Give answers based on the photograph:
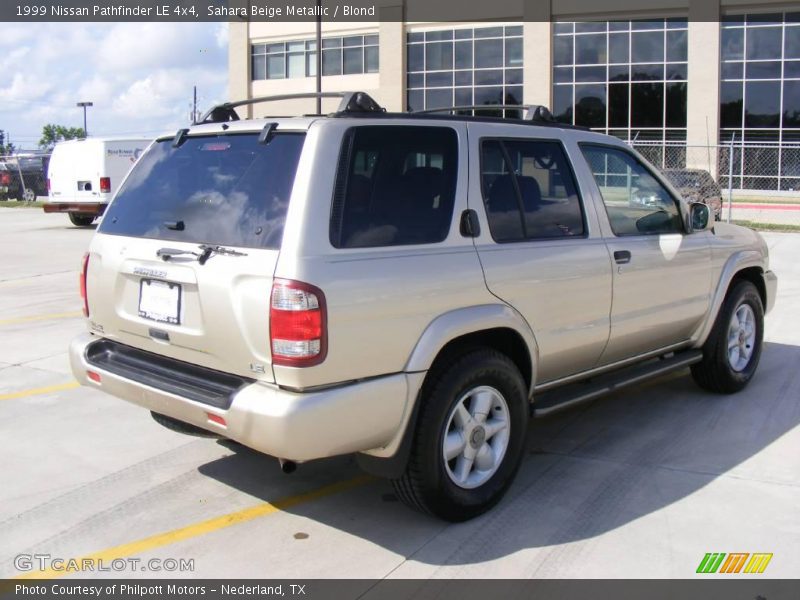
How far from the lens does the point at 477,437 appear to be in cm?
421

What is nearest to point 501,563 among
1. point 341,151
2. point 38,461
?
point 341,151

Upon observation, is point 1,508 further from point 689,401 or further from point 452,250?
point 689,401

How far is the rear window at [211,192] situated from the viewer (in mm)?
3787

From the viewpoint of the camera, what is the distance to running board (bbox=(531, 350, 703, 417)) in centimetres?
469

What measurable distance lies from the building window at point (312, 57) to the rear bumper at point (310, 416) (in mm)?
39503

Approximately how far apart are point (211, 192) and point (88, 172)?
1795 cm

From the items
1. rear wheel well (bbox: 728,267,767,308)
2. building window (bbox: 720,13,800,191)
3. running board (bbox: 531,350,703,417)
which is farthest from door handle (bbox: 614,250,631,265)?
building window (bbox: 720,13,800,191)

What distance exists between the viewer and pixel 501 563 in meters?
3.81

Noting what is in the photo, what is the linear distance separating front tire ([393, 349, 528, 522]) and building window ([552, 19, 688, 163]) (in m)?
32.3

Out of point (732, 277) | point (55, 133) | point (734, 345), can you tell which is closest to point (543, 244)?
point (732, 277)

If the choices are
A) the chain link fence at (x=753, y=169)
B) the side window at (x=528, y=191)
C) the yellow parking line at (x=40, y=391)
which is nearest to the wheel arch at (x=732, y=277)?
the side window at (x=528, y=191)

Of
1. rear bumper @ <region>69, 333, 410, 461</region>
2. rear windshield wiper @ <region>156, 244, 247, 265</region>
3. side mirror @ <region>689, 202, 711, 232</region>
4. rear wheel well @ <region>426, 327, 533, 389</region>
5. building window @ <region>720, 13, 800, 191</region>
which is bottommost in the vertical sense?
rear bumper @ <region>69, 333, 410, 461</region>

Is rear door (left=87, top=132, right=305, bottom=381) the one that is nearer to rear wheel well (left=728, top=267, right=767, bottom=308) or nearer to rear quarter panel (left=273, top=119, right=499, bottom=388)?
rear quarter panel (left=273, top=119, right=499, bottom=388)

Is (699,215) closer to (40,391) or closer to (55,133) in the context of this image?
(40,391)
